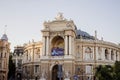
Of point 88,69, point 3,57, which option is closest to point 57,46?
point 88,69

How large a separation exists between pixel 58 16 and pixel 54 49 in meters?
9.16

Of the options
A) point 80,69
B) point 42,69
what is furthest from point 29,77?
point 80,69

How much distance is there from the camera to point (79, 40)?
70375 millimetres

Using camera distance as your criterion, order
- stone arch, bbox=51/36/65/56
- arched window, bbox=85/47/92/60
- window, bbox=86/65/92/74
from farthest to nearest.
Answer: arched window, bbox=85/47/92/60
window, bbox=86/65/92/74
stone arch, bbox=51/36/65/56

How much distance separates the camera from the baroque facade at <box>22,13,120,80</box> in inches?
2483

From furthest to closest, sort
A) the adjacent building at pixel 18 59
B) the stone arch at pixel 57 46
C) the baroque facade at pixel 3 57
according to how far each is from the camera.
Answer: the adjacent building at pixel 18 59, the baroque facade at pixel 3 57, the stone arch at pixel 57 46

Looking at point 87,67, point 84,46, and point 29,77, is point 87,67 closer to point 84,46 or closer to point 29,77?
point 84,46

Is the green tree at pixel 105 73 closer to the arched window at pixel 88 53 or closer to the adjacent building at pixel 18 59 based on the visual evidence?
the arched window at pixel 88 53

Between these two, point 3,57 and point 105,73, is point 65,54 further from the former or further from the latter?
point 3,57

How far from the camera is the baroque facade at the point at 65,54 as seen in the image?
63062 mm

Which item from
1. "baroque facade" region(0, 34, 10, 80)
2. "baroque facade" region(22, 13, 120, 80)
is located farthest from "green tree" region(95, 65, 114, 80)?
"baroque facade" region(0, 34, 10, 80)

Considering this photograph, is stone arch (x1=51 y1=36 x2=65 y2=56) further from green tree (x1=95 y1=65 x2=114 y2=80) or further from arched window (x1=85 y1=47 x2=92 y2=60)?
green tree (x1=95 y1=65 x2=114 y2=80)

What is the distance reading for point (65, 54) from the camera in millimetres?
62750

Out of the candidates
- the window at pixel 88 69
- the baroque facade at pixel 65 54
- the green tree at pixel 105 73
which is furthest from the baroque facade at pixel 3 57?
the green tree at pixel 105 73
